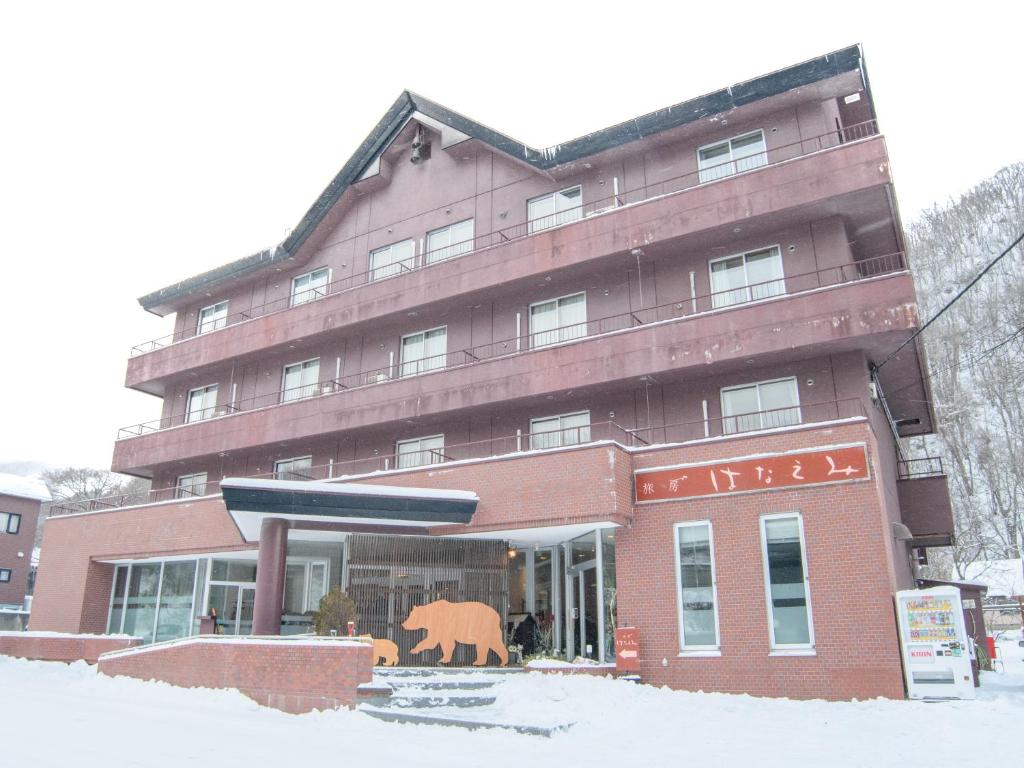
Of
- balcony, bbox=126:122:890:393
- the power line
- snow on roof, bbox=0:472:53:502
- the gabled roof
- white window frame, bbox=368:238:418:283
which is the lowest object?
the power line

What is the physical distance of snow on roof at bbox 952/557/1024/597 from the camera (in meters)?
45.1

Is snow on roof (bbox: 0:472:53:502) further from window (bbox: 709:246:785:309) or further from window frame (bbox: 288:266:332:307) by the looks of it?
window (bbox: 709:246:785:309)

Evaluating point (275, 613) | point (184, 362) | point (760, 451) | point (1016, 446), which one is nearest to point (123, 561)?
point (184, 362)

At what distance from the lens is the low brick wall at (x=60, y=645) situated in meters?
22.3

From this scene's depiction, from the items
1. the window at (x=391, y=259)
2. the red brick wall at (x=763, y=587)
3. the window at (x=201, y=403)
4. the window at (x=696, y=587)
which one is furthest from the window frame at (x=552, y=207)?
the window at (x=201, y=403)

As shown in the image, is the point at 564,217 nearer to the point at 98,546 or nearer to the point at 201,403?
the point at 201,403

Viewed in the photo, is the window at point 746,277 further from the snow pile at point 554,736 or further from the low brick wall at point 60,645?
the low brick wall at point 60,645

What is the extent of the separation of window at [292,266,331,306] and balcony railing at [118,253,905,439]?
11.3 feet

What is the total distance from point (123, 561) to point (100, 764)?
1887 centimetres

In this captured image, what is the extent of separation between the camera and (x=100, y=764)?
28.1 ft

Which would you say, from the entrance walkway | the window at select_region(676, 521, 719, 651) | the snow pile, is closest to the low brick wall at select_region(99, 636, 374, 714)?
the snow pile

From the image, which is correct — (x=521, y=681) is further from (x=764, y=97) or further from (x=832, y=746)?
(x=764, y=97)

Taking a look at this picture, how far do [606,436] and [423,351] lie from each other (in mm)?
7318

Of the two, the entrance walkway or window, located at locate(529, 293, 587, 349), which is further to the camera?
window, located at locate(529, 293, 587, 349)
